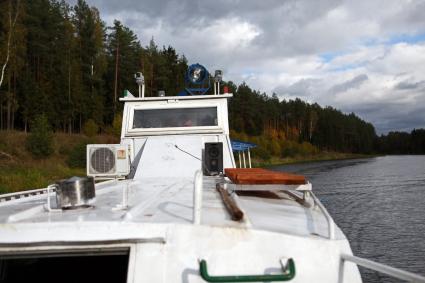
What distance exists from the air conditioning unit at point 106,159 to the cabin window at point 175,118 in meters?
1.69

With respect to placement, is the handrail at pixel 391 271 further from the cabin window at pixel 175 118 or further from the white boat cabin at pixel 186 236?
the cabin window at pixel 175 118

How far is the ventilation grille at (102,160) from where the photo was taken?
661cm

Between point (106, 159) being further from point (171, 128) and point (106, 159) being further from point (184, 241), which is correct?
point (184, 241)

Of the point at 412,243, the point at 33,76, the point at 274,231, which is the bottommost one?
the point at 412,243

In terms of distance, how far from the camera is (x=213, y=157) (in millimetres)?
7508

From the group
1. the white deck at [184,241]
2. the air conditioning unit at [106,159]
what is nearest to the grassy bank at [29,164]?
the air conditioning unit at [106,159]

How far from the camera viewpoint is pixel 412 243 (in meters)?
11.1

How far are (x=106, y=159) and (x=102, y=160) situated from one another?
6cm

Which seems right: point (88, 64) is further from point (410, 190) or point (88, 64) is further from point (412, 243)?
point (412, 243)

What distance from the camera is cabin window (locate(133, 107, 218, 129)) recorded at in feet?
27.5

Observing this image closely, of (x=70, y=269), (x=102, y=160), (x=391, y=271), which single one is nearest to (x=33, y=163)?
(x=102, y=160)

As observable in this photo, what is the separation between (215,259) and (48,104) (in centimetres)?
4753

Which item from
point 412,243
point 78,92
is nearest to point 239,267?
point 412,243

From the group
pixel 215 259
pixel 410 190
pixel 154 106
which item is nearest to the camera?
pixel 215 259
